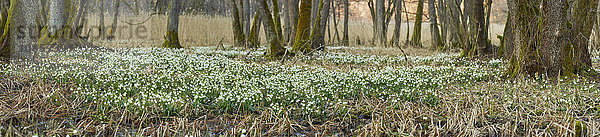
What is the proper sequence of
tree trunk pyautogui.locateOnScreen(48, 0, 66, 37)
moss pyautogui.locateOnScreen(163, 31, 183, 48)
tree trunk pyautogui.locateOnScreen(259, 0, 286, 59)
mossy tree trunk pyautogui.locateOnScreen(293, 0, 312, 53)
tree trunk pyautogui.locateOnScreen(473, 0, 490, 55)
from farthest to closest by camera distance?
moss pyautogui.locateOnScreen(163, 31, 183, 48)
tree trunk pyautogui.locateOnScreen(48, 0, 66, 37)
mossy tree trunk pyautogui.locateOnScreen(293, 0, 312, 53)
tree trunk pyautogui.locateOnScreen(473, 0, 490, 55)
tree trunk pyautogui.locateOnScreen(259, 0, 286, 59)

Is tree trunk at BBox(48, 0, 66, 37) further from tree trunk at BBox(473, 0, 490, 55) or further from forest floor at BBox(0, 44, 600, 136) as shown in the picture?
tree trunk at BBox(473, 0, 490, 55)

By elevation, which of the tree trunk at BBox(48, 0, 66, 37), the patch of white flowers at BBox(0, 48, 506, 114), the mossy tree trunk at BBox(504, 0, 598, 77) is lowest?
the patch of white flowers at BBox(0, 48, 506, 114)

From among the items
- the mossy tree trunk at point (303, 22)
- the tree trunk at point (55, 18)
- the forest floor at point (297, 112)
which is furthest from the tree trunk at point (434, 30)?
the tree trunk at point (55, 18)

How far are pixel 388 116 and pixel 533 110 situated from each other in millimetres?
1418

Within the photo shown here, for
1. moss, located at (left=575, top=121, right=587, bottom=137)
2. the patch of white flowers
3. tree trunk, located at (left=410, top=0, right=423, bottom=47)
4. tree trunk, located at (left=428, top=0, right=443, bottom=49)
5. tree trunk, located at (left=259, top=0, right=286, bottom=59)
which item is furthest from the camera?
tree trunk, located at (left=410, top=0, right=423, bottom=47)

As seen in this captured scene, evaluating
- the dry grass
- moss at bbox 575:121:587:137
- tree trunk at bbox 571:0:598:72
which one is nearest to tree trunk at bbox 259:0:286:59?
the dry grass

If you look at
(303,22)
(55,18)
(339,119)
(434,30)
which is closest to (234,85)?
(339,119)

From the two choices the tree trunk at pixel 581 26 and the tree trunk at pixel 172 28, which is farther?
the tree trunk at pixel 172 28

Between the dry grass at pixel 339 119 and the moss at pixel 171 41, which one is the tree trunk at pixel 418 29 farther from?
the dry grass at pixel 339 119

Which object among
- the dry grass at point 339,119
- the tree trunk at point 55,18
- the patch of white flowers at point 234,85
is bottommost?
the dry grass at point 339,119

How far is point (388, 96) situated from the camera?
541cm

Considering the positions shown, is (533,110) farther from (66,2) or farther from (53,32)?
(66,2)

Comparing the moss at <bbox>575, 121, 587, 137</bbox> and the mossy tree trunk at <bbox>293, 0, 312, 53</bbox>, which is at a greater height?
the mossy tree trunk at <bbox>293, 0, 312, 53</bbox>

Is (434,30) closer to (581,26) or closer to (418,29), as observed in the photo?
(418,29)
